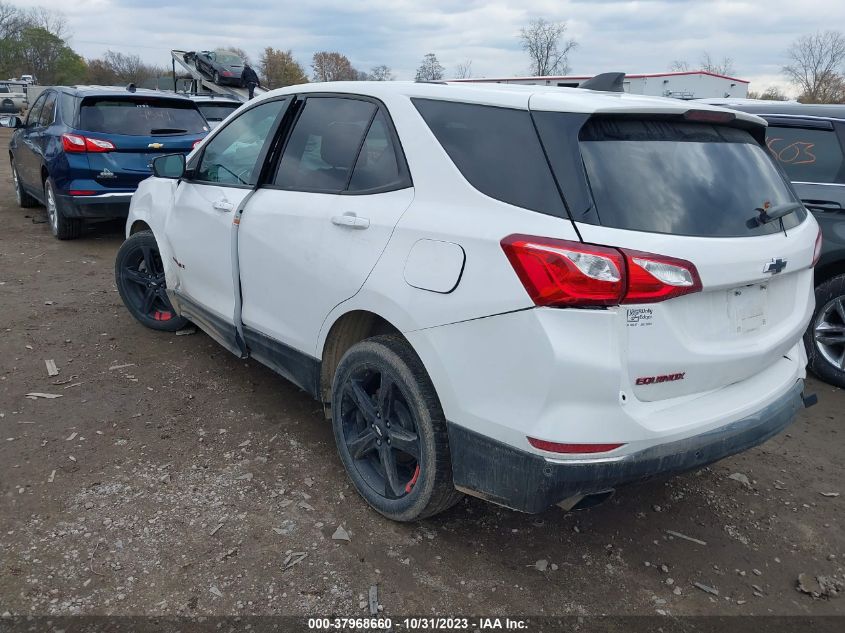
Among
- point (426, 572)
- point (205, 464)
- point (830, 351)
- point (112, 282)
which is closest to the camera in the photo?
point (426, 572)

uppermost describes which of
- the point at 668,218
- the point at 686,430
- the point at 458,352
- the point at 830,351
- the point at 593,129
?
the point at 593,129

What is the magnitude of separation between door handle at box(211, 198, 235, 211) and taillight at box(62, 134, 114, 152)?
15.0 feet

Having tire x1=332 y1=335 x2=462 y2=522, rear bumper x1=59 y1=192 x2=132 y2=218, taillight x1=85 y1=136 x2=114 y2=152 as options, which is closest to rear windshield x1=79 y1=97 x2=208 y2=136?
taillight x1=85 y1=136 x2=114 y2=152

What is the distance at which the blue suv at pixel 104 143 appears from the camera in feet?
25.5

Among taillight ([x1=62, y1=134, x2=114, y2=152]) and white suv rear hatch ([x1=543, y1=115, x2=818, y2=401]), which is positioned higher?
white suv rear hatch ([x1=543, y1=115, x2=818, y2=401])

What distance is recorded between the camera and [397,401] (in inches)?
114

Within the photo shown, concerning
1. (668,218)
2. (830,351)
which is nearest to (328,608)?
(668,218)

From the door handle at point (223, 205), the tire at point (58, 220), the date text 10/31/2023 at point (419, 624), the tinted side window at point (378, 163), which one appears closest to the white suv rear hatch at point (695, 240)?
the tinted side window at point (378, 163)

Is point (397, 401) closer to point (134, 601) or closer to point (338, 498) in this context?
point (338, 498)

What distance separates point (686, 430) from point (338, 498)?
164 centimetres

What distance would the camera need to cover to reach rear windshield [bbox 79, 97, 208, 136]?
25.7 ft

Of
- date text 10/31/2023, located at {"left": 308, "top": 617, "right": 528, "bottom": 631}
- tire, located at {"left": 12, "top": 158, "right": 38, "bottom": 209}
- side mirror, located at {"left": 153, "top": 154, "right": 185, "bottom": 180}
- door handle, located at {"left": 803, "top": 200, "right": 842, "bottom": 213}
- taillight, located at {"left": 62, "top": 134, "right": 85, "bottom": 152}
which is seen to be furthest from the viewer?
tire, located at {"left": 12, "top": 158, "right": 38, "bottom": 209}

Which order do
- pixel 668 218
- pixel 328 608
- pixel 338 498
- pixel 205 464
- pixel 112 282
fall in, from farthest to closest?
pixel 112 282, pixel 205 464, pixel 338 498, pixel 328 608, pixel 668 218

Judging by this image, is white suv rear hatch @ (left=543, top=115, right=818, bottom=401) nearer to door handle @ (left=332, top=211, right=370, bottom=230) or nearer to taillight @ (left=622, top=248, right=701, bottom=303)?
taillight @ (left=622, top=248, right=701, bottom=303)
